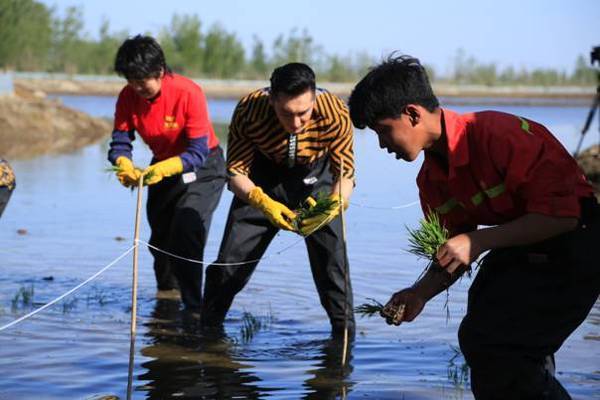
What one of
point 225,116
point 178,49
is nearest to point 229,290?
point 225,116

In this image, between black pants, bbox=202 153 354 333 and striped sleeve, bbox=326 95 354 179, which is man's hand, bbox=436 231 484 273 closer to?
striped sleeve, bbox=326 95 354 179

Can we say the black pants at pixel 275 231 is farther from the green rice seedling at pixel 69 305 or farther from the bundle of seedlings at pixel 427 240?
the bundle of seedlings at pixel 427 240

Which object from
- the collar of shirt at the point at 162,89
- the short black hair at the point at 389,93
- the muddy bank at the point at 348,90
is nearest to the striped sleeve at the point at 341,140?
the collar of shirt at the point at 162,89

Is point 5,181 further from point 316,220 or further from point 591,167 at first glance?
point 591,167

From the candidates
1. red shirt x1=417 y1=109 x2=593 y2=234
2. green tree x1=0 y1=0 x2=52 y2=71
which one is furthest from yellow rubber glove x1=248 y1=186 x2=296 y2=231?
green tree x1=0 y1=0 x2=52 y2=71

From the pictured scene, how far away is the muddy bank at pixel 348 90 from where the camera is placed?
56156 millimetres

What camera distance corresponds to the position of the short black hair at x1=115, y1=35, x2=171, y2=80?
7492mm

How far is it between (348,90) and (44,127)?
109 feet

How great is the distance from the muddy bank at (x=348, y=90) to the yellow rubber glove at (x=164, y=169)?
136 feet

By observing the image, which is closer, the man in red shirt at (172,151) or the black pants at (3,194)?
the black pants at (3,194)

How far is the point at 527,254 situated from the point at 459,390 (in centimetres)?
211

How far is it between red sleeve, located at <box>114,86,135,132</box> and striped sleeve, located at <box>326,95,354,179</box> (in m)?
1.97

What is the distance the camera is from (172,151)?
320 inches

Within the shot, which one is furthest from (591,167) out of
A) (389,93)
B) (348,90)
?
(348,90)
